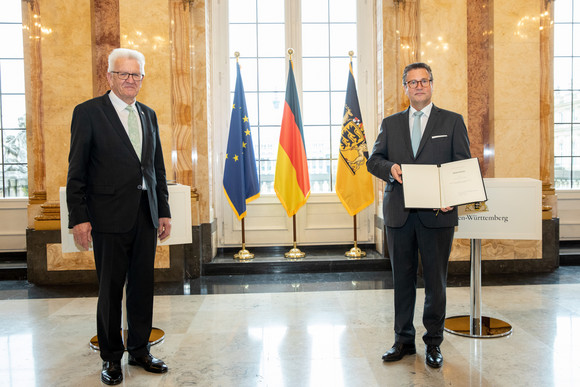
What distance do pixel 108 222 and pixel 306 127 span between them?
390cm

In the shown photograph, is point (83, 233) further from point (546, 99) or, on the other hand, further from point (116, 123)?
point (546, 99)

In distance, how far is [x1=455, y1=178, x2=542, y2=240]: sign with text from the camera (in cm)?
313

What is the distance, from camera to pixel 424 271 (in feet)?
9.12

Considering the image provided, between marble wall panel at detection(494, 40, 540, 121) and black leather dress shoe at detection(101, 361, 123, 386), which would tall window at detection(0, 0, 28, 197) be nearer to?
black leather dress shoe at detection(101, 361, 123, 386)

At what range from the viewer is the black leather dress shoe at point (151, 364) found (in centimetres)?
271

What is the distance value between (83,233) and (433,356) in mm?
2068

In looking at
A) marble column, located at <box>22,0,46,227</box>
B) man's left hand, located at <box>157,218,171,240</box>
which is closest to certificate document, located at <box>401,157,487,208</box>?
man's left hand, located at <box>157,218,171,240</box>

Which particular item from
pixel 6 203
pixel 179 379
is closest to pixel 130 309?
pixel 179 379

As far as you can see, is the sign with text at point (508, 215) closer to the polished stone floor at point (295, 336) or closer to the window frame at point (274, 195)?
the polished stone floor at point (295, 336)

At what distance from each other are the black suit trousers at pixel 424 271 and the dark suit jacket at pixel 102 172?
153 centimetres

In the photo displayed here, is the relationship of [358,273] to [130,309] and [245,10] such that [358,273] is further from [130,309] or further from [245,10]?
[245,10]

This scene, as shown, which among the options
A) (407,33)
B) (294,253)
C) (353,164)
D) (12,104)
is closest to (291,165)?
(353,164)

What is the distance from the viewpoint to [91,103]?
255 cm

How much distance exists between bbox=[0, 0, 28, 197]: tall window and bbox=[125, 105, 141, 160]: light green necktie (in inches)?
169
